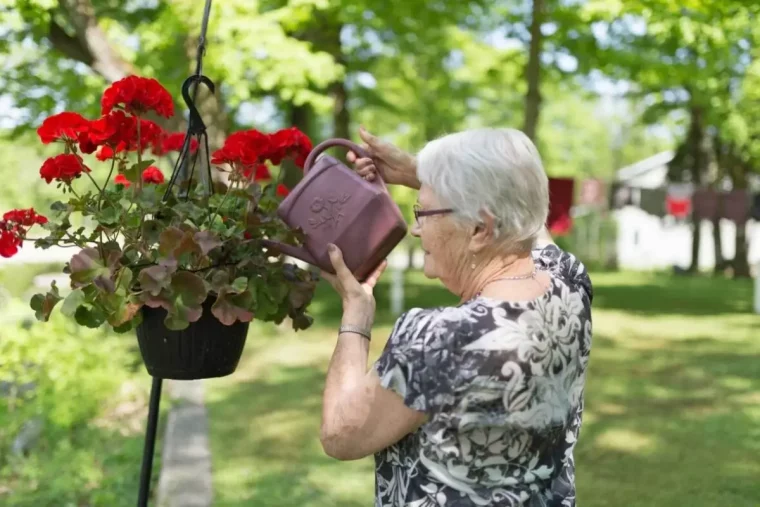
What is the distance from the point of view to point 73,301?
1942 mm

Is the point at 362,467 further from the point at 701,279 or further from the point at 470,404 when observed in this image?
the point at 701,279

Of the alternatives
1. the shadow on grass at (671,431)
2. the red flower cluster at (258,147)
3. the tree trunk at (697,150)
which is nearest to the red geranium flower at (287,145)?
the red flower cluster at (258,147)

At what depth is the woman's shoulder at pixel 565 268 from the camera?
1.91 meters

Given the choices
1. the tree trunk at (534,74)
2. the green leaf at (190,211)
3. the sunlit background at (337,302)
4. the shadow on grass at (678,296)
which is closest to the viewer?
the green leaf at (190,211)

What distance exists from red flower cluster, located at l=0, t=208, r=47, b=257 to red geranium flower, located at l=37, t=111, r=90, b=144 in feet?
0.64

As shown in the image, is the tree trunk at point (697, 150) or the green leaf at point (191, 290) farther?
the tree trunk at point (697, 150)

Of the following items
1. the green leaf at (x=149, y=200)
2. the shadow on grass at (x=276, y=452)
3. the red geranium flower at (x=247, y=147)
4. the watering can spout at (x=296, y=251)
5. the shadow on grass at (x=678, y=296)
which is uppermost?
the red geranium flower at (x=247, y=147)

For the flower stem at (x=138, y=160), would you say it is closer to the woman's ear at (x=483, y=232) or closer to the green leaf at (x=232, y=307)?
the green leaf at (x=232, y=307)

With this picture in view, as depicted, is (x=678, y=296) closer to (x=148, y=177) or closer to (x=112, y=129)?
(x=148, y=177)

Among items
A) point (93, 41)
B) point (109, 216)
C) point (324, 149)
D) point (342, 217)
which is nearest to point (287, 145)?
point (324, 149)

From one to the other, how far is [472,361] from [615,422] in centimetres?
499

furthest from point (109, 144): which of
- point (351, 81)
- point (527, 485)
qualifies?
point (351, 81)

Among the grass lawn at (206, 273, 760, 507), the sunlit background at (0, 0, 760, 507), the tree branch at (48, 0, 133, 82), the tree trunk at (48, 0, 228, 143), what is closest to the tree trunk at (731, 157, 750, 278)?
the sunlit background at (0, 0, 760, 507)

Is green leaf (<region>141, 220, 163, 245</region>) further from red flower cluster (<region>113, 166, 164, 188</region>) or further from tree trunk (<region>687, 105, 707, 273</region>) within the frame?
tree trunk (<region>687, 105, 707, 273</region>)
